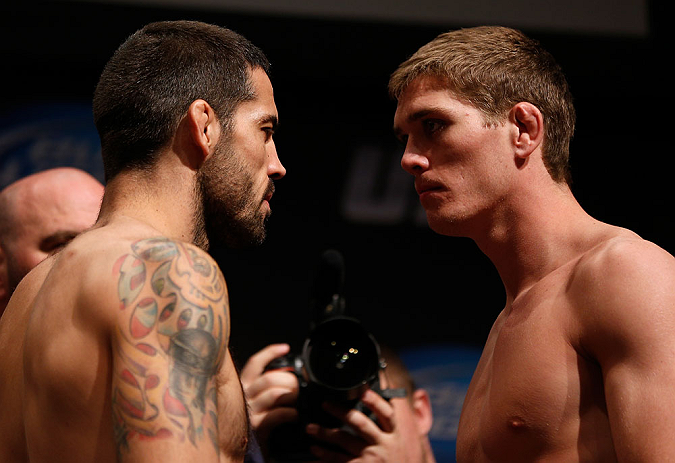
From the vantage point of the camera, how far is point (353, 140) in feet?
11.6

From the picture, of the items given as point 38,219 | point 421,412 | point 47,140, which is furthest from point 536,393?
point 47,140

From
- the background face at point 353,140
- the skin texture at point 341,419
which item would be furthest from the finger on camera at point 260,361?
the background face at point 353,140

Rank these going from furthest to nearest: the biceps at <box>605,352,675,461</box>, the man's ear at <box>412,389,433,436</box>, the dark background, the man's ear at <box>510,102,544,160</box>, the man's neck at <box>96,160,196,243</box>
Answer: the dark background < the man's ear at <box>412,389,433,436</box> < the man's ear at <box>510,102,544,160</box> < the man's neck at <box>96,160,196,243</box> < the biceps at <box>605,352,675,461</box>

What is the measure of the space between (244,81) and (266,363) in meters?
0.90

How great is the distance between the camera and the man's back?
1.11 m

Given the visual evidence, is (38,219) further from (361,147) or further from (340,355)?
(361,147)

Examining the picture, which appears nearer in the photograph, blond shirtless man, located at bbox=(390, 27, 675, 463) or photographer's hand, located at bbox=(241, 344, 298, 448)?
blond shirtless man, located at bbox=(390, 27, 675, 463)

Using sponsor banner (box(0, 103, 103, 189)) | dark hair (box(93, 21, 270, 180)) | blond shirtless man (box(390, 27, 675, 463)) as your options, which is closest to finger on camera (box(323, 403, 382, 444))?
blond shirtless man (box(390, 27, 675, 463))

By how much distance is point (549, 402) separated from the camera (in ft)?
4.72

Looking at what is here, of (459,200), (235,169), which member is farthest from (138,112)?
(459,200)

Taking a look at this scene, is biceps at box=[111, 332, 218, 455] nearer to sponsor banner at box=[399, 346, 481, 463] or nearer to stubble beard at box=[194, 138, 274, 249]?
stubble beard at box=[194, 138, 274, 249]

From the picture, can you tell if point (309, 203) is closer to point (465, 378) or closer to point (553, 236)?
point (465, 378)

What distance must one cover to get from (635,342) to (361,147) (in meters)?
2.35

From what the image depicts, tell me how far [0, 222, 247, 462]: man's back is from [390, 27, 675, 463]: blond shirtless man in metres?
0.63
